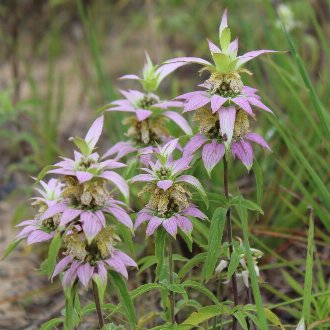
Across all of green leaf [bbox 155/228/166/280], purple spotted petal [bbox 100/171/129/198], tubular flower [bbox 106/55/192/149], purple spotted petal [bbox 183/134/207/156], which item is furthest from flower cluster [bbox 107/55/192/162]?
purple spotted petal [bbox 100/171/129/198]

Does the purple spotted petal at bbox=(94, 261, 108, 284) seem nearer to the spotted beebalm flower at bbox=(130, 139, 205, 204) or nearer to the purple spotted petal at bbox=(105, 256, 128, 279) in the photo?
the purple spotted petal at bbox=(105, 256, 128, 279)

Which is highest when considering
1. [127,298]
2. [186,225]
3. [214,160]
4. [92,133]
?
[92,133]

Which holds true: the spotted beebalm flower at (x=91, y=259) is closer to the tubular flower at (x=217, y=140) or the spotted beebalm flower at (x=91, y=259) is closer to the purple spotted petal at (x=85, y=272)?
the purple spotted petal at (x=85, y=272)

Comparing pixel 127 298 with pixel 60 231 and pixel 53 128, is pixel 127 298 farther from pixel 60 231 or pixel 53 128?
pixel 53 128

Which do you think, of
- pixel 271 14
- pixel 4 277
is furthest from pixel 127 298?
pixel 271 14

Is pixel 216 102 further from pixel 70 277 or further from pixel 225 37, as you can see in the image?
Result: pixel 70 277

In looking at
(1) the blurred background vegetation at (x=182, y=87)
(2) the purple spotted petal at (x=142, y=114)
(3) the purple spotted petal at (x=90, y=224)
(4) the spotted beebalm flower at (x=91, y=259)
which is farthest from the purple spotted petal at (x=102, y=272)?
(1) the blurred background vegetation at (x=182, y=87)

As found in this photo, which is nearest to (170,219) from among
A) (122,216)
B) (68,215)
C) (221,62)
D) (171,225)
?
(171,225)
